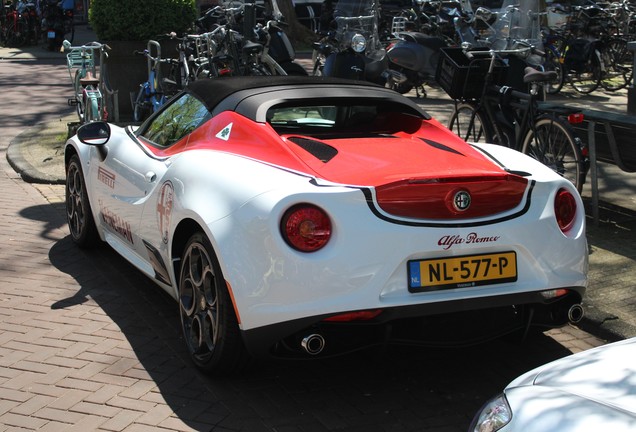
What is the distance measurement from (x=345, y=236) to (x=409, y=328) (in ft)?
1.79

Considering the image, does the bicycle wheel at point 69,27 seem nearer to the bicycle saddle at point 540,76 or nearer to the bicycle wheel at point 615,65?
the bicycle wheel at point 615,65

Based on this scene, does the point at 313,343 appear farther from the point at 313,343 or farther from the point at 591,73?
the point at 591,73

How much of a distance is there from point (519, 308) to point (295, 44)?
69.9 ft

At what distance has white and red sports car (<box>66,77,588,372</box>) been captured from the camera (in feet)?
14.0

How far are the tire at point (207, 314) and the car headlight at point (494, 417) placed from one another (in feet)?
5.61

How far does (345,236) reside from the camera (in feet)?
14.0

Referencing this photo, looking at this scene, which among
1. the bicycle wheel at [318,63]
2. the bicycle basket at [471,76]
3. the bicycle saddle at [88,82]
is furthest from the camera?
the bicycle wheel at [318,63]

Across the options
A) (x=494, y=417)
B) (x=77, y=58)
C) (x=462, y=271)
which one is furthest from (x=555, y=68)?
(x=494, y=417)

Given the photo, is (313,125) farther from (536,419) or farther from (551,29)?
(551,29)

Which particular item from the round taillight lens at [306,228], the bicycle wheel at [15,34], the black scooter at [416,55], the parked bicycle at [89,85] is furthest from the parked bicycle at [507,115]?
the bicycle wheel at [15,34]

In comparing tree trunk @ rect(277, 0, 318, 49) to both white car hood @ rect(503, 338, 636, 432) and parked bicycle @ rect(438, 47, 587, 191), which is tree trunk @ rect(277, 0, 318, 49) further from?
white car hood @ rect(503, 338, 636, 432)

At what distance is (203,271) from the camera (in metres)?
4.76

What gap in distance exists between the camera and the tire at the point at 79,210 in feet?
22.8

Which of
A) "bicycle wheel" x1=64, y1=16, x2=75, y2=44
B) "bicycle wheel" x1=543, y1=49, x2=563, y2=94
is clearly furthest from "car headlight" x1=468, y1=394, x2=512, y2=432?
"bicycle wheel" x1=64, y1=16, x2=75, y2=44
